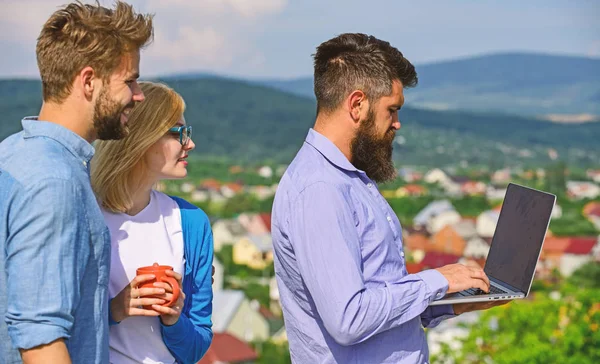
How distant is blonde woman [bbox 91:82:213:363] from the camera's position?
139cm

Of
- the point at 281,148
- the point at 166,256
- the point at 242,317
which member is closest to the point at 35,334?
the point at 166,256

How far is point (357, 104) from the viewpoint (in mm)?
1419

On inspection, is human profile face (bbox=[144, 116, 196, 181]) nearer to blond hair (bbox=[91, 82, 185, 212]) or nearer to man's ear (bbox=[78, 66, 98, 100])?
blond hair (bbox=[91, 82, 185, 212])

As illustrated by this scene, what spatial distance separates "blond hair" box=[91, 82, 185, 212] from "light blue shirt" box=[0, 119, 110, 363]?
329mm

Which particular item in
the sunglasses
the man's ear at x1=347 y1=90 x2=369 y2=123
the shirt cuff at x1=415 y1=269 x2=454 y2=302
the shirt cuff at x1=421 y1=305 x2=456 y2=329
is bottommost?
the shirt cuff at x1=421 y1=305 x2=456 y2=329

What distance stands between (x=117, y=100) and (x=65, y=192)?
0.17m

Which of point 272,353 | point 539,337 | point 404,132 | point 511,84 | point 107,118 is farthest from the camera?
point 511,84

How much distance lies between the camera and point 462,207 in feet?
164

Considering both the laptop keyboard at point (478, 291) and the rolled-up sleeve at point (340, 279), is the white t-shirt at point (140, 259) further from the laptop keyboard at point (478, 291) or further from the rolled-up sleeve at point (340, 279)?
the laptop keyboard at point (478, 291)

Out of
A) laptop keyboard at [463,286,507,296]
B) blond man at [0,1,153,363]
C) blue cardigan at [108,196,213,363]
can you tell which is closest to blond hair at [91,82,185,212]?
blue cardigan at [108,196,213,363]

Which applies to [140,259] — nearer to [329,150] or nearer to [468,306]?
[329,150]

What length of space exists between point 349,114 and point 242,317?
863 inches

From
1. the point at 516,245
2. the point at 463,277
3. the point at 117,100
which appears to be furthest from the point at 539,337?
the point at 117,100

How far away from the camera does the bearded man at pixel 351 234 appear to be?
1.30 metres
